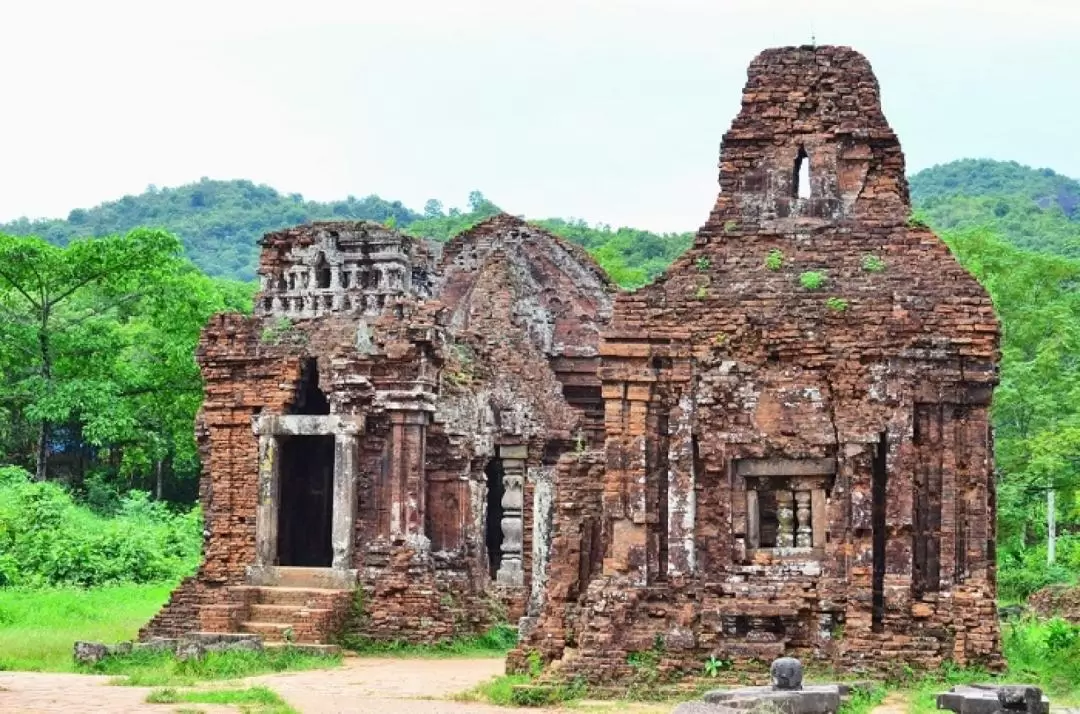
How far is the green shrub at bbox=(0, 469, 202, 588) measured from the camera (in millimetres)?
29094

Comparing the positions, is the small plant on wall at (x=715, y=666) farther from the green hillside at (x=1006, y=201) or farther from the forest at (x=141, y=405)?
the green hillside at (x=1006, y=201)

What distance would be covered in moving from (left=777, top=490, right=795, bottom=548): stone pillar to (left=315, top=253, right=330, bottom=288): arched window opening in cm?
845

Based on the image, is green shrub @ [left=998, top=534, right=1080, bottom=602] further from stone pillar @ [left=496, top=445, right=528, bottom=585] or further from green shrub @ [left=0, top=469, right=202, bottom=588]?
green shrub @ [left=0, top=469, right=202, bottom=588]

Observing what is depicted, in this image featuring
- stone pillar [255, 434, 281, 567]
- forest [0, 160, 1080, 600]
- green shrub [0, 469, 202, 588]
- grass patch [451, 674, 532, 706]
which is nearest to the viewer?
grass patch [451, 674, 532, 706]

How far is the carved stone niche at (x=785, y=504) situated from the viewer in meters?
17.0

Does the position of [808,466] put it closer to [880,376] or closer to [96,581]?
[880,376]

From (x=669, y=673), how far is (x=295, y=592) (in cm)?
732

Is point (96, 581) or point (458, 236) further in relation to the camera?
point (96, 581)

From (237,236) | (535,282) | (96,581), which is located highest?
(237,236)

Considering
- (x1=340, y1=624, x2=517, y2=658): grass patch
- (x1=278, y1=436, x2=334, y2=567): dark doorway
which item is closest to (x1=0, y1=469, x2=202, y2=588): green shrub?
(x1=278, y1=436, x2=334, y2=567): dark doorway

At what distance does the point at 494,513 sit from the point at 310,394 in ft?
14.5

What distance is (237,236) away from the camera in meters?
91.4

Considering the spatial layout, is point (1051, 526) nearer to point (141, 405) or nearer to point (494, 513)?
point (494, 513)

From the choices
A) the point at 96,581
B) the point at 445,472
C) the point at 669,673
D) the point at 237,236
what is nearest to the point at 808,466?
the point at 669,673
